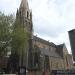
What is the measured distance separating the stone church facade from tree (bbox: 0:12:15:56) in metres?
17.3

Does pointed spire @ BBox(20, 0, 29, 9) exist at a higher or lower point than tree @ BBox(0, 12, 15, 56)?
higher

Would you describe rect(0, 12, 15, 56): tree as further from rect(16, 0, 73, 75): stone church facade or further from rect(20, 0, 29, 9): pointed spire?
rect(20, 0, 29, 9): pointed spire

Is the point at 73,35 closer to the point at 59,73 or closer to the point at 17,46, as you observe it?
the point at 59,73

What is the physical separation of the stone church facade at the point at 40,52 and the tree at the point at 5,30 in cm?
1727

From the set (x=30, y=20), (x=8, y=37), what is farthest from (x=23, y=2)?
(x=8, y=37)

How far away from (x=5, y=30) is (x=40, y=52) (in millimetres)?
27086

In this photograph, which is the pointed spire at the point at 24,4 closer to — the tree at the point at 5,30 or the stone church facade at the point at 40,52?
the stone church facade at the point at 40,52

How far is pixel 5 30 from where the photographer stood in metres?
30.9

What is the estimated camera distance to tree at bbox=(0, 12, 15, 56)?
1204 inches

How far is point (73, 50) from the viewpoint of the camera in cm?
602

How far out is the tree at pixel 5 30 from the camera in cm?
3058

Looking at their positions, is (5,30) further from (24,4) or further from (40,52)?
(24,4)

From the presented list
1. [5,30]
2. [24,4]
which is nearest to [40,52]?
[24,4]

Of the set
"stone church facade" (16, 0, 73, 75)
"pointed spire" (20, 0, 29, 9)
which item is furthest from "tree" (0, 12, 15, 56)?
"pointed spire" (20, 0, 29, 9)
